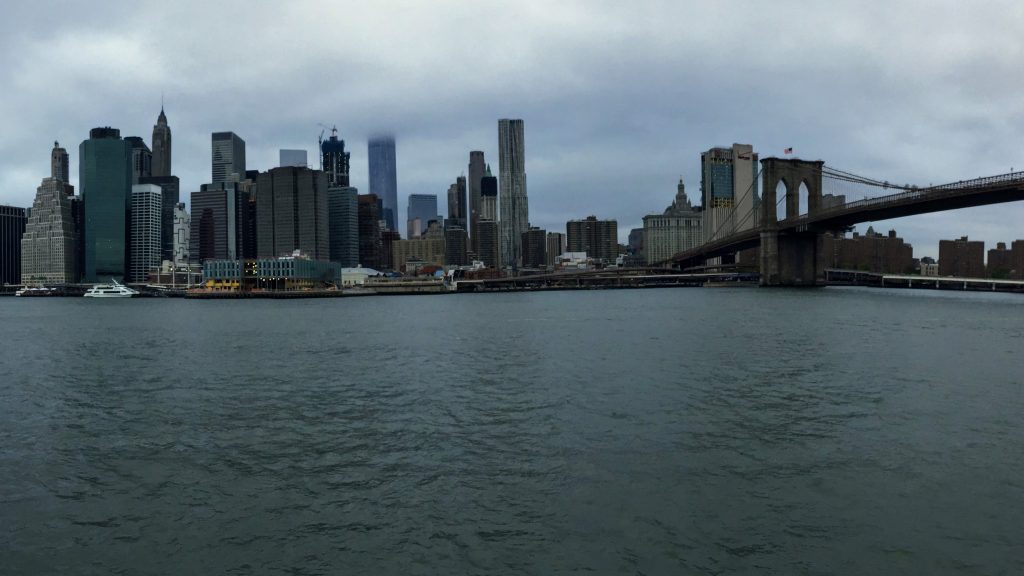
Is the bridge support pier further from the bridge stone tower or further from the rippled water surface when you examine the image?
the rippled water surface

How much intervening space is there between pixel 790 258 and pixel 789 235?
3.90m

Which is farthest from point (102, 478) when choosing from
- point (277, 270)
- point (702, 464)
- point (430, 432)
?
point (277, 270)

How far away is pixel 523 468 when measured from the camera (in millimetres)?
11469

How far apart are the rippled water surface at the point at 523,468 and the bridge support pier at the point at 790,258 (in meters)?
80.6

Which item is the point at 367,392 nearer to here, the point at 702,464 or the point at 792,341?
the point at 702,464

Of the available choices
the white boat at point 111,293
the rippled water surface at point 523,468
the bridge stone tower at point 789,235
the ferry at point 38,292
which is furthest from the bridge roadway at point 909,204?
the ferry at point 38,292

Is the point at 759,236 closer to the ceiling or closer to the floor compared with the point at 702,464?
closer to the ceiling

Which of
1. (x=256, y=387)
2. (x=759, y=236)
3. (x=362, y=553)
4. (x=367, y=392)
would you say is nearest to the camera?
(x=362, y=553)

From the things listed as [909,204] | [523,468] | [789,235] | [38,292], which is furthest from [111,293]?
[523,468]

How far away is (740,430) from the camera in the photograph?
45.4ft

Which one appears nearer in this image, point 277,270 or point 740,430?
point 740,430

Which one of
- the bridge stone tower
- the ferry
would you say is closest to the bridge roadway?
the bridge stone tower

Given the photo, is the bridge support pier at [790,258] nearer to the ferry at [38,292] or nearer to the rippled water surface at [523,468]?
the rippled water surface at [523,468]

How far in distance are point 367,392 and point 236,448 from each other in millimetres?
6031
